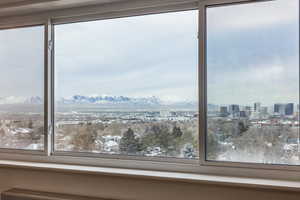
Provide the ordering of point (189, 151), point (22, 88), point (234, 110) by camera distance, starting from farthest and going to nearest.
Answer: point (22, 88) < point (189, 151) < point (234, 110)

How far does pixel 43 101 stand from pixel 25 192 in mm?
686

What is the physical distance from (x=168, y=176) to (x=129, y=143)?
0.43m

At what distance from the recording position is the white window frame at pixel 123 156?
1.80m

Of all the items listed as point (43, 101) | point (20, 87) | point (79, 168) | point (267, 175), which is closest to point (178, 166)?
point (267, 175)

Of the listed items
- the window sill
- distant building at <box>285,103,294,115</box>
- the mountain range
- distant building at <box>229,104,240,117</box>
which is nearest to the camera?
the window sill

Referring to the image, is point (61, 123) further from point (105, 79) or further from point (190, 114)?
point (190, 114)

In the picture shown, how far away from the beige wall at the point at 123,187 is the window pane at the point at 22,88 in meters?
0.28

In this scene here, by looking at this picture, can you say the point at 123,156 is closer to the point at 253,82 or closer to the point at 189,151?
the point at 189,151

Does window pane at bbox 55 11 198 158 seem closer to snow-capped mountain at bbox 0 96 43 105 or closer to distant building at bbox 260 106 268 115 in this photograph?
snow-capped mountain at bbox 0 96 43 105

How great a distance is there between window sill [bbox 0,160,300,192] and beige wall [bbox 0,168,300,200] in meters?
0.04

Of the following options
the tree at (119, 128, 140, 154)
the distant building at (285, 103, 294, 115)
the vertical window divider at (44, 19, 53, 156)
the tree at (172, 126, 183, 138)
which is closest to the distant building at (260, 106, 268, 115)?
the distant building at (285, 103, 294, 115)

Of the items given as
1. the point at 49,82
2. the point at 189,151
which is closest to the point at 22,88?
the point at 49,82

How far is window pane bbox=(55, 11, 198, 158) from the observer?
1.99 m

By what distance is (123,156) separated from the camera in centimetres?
210
